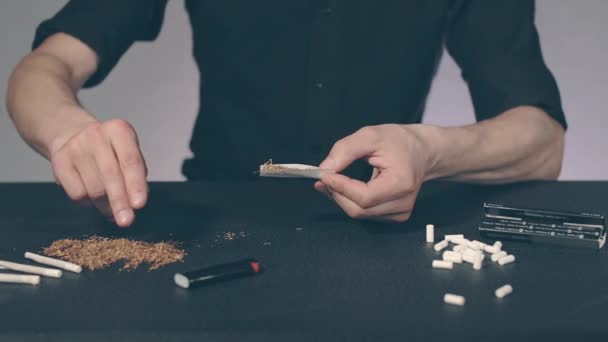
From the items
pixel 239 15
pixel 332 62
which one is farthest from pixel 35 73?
pixel 332 62

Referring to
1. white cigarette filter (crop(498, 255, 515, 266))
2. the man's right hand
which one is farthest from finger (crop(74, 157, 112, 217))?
white cigarette filter (crop(498, 255, 515, 266))

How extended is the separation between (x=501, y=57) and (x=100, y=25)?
2.51 feet

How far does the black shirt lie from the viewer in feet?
4.79

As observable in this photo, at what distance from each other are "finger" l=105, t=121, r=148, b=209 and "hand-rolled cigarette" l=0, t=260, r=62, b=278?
131mm

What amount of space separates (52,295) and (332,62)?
917mm

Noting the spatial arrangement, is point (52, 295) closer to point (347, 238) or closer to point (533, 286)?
point (347, 238)

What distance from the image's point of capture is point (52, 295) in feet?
2.39

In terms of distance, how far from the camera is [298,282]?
→ 761 mm

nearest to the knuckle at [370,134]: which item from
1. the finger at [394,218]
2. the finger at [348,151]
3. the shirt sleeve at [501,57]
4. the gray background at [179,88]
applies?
the finger at [348,151]

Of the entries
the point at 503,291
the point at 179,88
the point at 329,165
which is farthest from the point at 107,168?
the point at 179,88

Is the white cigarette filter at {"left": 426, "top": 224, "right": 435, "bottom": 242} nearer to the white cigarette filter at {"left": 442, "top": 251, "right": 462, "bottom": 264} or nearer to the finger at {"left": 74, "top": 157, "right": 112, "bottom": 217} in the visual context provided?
the white cigarette filter at {"left": 442, "top": 251, "right": 462, "bottom": 264}

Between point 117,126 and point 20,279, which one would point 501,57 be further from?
point 20,279

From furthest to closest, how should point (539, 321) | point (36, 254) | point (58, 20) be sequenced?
point (58, 20) < point (36, 254) < point (539, 321)

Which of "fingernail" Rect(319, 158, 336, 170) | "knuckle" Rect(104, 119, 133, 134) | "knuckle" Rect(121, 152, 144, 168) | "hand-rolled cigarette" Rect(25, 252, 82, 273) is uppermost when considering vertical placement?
"knuckle" Rect(104, 119, 133, 134)
